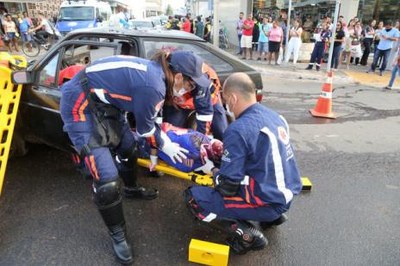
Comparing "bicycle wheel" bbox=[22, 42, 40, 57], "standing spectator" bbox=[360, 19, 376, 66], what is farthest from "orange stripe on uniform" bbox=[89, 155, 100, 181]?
"bicycle wheel" bbox=[22, 42, 40, 57]

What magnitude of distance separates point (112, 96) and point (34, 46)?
50.7ft

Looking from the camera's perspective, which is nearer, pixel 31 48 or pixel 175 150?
pixel 175 150

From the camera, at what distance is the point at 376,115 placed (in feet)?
21.9

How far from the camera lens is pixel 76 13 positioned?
688 inches

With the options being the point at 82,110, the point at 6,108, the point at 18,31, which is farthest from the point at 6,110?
the point at 18,31

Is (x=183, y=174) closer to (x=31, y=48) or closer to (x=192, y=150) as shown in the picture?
(x=192, y=150)

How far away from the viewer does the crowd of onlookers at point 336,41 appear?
10.9 metres

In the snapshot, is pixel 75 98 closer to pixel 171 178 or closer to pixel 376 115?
pixel 171 178

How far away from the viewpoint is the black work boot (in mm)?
2500

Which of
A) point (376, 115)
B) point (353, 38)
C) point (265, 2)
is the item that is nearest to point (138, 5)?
point (265, 2)

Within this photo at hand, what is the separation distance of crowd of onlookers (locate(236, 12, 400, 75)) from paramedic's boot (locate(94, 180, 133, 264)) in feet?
32.7

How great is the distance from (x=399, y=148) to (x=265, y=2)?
14730 mm

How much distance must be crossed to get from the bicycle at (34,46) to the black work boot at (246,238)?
14088 millimetres

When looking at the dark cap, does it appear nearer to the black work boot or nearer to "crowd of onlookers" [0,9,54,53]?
the black work boot
